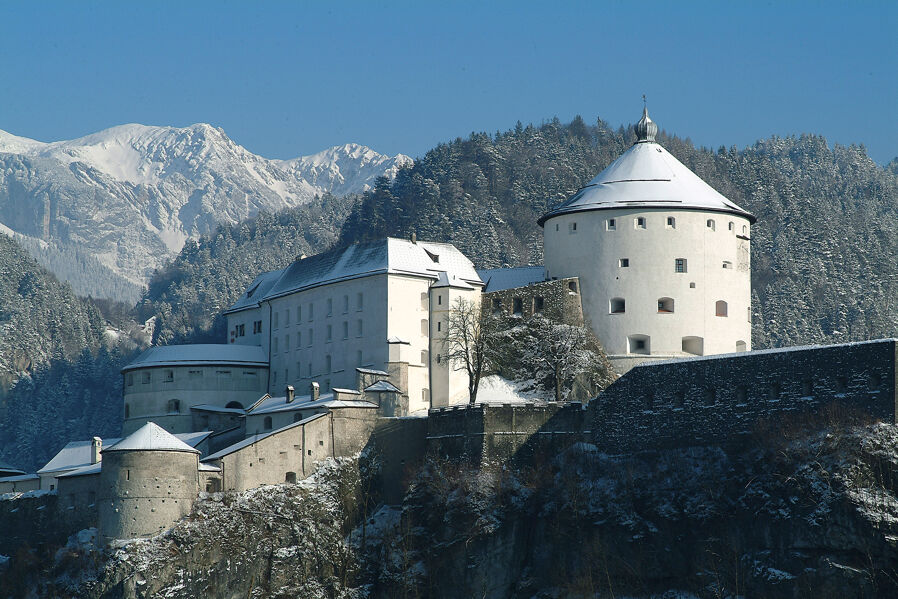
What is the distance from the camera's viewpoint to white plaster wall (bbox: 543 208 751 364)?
75188mm

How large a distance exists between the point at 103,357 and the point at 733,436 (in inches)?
4320

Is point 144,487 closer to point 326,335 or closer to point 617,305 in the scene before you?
point 326,335

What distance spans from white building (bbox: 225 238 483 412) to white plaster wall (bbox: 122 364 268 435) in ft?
4.28

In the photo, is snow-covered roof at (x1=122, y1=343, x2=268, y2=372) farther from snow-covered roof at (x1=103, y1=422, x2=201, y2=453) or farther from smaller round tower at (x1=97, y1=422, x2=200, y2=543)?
smaller round tower at (x1=97, y1=422, x2=200, y2=543)

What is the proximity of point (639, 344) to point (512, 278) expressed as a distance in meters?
10.5

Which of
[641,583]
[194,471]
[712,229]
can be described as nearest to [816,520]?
[641,583]

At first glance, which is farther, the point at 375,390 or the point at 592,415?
the point at 375,390

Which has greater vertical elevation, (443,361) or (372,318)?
(372,318)

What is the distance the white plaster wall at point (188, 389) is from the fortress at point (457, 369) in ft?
0.28

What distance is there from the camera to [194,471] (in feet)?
227

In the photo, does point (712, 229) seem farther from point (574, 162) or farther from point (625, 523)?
point (574, 162)

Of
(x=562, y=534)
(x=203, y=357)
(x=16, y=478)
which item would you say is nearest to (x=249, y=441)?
(x=16, y=478)

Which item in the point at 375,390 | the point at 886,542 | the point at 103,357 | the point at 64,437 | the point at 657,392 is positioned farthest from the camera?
the point at 103,357

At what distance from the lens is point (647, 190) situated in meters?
77.9
